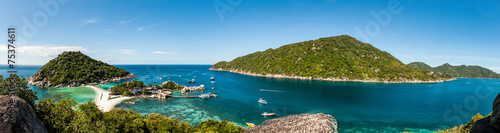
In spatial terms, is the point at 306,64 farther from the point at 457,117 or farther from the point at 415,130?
the point at 415,130

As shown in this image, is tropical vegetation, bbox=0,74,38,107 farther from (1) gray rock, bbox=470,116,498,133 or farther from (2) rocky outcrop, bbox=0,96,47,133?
(1) gray rock, bbox=470,116,498,133

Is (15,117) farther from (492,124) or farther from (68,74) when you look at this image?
(68,74)

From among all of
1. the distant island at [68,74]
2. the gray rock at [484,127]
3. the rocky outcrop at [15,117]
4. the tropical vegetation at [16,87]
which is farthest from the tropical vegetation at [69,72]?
the gray rock at [484,127]

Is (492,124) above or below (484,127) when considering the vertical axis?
above

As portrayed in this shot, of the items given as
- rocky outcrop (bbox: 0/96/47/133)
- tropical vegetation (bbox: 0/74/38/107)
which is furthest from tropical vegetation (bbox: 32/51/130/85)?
rocky outcrop (bbox: 0/96/47/133)

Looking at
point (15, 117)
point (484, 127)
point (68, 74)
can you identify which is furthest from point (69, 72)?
point (484, 127)

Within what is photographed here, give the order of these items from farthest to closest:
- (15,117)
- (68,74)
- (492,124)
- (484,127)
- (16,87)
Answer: (68,74), (16,87), (484,127), (15,117), (492,124)
